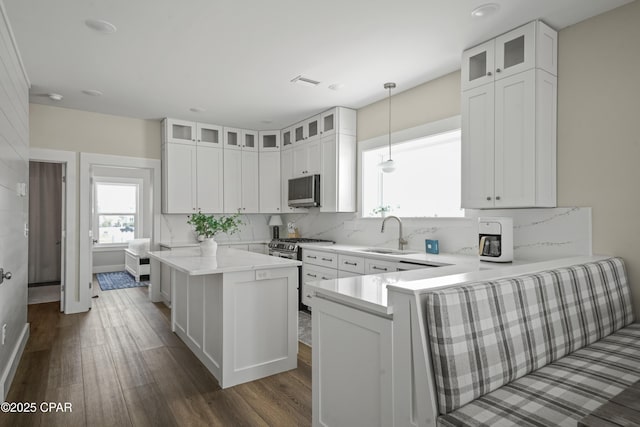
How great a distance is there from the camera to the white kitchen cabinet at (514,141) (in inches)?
103

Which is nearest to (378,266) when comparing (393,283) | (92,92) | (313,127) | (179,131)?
(393,283)

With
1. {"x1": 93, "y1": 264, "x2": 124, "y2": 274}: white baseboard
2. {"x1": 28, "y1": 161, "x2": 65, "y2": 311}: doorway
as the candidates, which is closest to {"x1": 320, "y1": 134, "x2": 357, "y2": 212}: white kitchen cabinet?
{"x1": 28, "y1": 161, "x2": 65, "y2": 311}: doorway

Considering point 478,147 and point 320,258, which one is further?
point 320,258

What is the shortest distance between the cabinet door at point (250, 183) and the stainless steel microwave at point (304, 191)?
0.63 meters

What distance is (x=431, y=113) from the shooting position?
12.2 ft

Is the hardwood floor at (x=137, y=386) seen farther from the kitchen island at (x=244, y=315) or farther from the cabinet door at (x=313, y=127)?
the cabinet door at (x=313, y=127)

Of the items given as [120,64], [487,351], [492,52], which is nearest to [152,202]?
[120,64]

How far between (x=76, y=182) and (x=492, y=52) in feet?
16.2

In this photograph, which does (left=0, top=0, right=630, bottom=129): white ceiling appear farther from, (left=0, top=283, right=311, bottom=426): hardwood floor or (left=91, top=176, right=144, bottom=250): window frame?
(left=91, top=176, right=144, bottom=250): window frame

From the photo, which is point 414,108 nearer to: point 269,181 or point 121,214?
point 269,181

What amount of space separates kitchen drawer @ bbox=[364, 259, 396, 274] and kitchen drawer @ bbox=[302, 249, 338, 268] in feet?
1.78

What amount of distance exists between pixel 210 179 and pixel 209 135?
67cm

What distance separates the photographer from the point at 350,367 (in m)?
1.64

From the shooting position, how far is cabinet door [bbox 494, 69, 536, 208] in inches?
103
